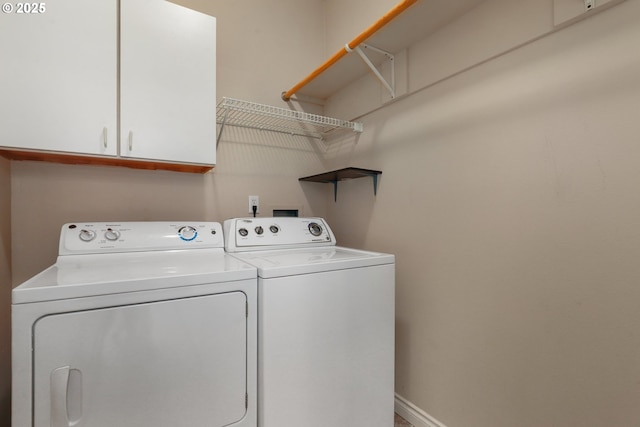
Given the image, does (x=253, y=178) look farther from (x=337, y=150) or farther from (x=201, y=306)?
(x=201, y=306)

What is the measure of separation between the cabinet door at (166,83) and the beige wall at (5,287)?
1.94ft

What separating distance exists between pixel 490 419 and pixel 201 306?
1320 mm

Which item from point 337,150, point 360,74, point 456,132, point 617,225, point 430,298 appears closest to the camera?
point 617,225

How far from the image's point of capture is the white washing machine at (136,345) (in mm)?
783

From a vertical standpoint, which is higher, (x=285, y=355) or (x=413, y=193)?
(x=413, y=193)

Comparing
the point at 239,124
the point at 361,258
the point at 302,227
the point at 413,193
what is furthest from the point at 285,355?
the point at 239,124

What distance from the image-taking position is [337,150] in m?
2.24

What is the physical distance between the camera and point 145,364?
2.92 ft

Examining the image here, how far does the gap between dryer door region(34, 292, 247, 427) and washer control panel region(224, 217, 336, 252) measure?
58 cm

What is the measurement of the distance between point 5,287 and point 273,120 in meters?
1.68

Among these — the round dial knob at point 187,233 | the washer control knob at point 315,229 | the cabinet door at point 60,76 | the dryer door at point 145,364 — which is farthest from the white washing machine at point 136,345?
the washer control knob at point 315,229

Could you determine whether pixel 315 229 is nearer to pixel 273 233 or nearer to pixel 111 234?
pixel 273 233

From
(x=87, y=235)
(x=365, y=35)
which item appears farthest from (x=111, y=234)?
(x=365, y=35)

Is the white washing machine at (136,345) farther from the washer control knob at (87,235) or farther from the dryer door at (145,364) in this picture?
the washer control knob at (87,235)
